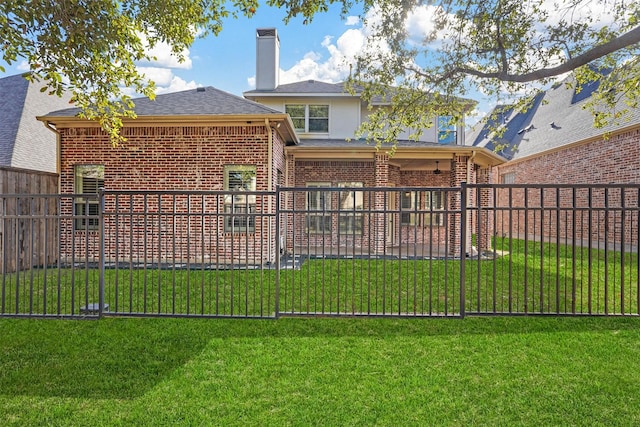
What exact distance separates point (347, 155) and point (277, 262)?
7.50 meters

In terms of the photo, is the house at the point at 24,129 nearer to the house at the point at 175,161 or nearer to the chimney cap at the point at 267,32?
the house at the point at 175,161

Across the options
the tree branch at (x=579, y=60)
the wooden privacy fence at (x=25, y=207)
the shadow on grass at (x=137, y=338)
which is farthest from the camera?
the wooden privacy fence at (x=25, y=207)

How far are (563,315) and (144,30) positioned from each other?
26.9 ft

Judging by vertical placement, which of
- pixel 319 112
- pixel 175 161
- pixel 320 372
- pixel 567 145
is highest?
pixel 319 112

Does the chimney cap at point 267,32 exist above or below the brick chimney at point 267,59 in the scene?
above

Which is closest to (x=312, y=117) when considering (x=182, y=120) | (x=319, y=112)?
(x=319, y=112)

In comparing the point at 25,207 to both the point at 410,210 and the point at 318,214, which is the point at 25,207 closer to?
the point at 318,214

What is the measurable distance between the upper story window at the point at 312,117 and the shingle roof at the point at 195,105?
3.37 meters

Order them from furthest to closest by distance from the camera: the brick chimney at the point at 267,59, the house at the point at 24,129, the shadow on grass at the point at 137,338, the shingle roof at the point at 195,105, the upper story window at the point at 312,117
Result: the brick chimney at the point at 267,59, the house at the point at 24,129, the upper story window at the point at 312,117, the shingle roof at the point at 195,105, the shadow on grass at the point at 137,338

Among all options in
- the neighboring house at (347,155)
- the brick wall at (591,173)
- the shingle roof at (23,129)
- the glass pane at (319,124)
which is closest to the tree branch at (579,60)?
the neighboring house at (347,155)

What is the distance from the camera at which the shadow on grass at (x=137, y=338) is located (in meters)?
3.37

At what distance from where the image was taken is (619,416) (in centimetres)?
286

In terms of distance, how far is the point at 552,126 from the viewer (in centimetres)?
1812

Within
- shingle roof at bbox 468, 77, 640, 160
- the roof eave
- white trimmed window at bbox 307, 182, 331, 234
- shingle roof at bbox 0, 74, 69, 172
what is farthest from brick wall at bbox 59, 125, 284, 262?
shingle roof at bbox 468, 77, 640, 160
